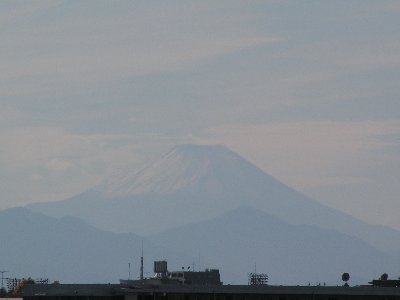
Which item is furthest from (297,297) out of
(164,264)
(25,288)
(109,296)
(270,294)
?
(164,264)

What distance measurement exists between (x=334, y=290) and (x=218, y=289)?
10.9 meters

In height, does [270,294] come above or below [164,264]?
below

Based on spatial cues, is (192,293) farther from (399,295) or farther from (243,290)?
(399,295)

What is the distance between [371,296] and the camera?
4331 inches

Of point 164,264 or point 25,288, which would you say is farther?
point 164,264

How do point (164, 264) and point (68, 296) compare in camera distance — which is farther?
point (164, 264)

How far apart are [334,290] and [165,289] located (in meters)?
16.0

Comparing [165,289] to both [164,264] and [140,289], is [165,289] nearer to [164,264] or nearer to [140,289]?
[140,289]

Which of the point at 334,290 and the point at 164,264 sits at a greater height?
the point at 164,264

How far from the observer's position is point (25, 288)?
358ft

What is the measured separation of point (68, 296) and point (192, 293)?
11751mm

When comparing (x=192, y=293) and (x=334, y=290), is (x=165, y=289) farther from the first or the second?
(x=334, y=290)

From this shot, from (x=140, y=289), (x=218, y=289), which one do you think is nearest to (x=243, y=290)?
(x=218, y=289)

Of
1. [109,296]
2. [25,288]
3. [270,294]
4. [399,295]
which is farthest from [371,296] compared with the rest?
[25,288]
